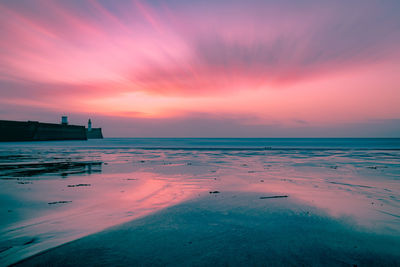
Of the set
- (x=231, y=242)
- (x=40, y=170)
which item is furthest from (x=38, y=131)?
(x=231, y=242)

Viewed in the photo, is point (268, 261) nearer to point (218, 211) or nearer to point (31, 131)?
point (218, 211)

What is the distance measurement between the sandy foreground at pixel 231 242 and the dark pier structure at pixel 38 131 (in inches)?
3387

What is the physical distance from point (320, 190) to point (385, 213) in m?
2.84

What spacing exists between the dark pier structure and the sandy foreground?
8603cm

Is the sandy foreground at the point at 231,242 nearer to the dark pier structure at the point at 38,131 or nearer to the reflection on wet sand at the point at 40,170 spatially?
the reflection on wet sand at the point at 40,170

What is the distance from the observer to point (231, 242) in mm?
4309

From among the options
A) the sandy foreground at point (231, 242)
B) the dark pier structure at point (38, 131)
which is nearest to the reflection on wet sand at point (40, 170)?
the sandy foreground at point (231, 242)

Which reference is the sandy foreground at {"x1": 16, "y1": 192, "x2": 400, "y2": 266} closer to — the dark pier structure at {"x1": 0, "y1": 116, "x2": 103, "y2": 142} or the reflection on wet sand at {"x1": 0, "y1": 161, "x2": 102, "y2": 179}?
the reflection on wet sand at {"x1": 0, "y1": 161, "x2": 102, "y2": 179}

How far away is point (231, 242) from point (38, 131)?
317 ft

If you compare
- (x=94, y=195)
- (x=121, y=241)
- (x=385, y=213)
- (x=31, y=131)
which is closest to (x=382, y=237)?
(x=385, y=213)

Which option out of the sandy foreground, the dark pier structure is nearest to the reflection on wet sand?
the sandy foreground

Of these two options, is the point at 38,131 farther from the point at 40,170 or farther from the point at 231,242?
the point at 231,242

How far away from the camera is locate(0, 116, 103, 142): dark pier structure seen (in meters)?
69.8

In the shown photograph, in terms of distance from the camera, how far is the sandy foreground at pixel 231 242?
3.64 meters
